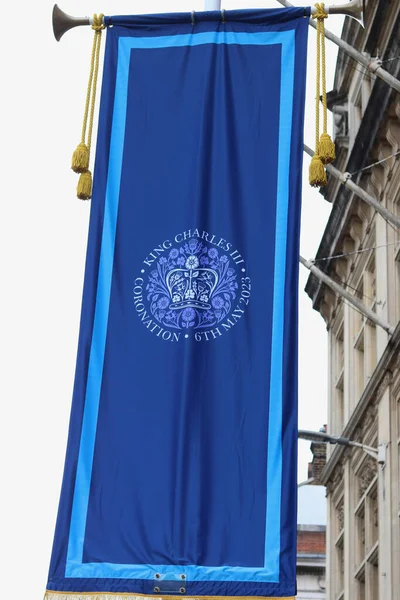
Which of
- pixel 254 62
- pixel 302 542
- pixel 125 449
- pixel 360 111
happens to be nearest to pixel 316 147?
pixel 254 62

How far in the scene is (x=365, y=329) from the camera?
32719 millimetres

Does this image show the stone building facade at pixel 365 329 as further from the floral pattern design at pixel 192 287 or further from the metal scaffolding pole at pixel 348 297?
the floral pattern design at pixel 192 287

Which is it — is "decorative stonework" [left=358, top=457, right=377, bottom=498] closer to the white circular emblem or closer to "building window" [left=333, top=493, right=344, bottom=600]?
"building window" [left=333, top=493, right=344, bottom=600]

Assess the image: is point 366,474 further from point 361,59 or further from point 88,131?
point 88,131

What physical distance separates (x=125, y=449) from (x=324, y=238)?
2507 centimetres

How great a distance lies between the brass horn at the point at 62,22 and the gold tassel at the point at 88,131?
0.33 m

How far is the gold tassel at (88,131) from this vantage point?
47.2ft

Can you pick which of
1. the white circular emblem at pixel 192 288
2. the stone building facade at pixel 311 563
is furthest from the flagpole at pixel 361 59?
the stone building facade at pixel 311 563

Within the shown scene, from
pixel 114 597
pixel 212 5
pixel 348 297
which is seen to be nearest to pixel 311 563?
pixel 348 297

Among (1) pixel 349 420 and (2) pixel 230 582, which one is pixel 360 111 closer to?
(1) pixel 349 420

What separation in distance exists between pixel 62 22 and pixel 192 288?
3625 mm

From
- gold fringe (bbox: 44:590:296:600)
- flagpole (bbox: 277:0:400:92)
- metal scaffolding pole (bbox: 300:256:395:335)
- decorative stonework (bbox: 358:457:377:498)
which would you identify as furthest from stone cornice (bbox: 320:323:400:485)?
gold fringe (bbox: 44:590:296:600)

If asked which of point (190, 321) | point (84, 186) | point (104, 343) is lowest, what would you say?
point (104, 343)

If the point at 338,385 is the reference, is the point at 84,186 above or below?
below
